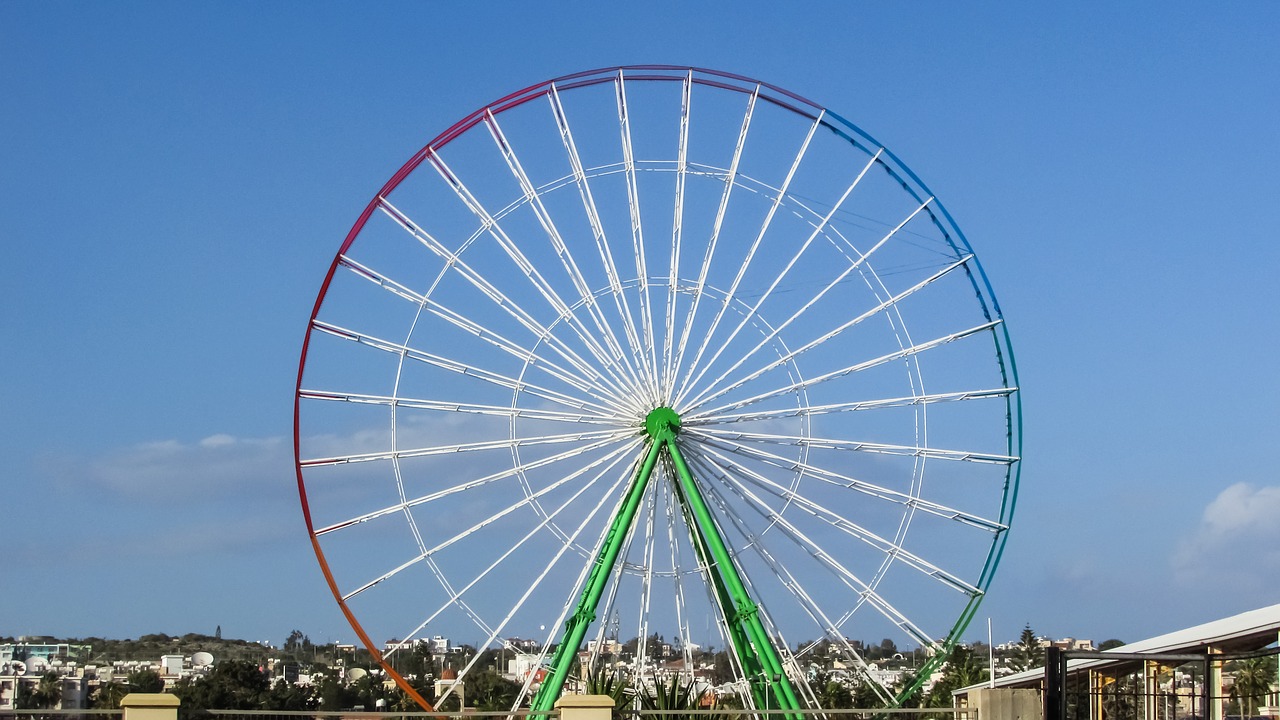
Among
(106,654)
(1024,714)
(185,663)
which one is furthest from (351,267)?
(106,654)

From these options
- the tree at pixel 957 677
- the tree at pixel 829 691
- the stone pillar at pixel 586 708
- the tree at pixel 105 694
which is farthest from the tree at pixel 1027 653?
the stone pillar at pixel 586 708

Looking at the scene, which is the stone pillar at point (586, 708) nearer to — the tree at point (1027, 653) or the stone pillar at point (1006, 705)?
the stone pillar at point (1006, 705)

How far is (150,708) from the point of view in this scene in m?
19.3

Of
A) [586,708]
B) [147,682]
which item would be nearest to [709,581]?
[586,708]

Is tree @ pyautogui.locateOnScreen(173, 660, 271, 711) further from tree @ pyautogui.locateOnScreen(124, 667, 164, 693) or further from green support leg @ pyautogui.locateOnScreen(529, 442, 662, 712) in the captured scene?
green support leg @ pyautogui.locateOnScreen(529, 442, 662, 712)

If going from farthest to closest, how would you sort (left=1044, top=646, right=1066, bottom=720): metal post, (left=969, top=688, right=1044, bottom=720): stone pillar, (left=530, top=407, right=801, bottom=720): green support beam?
1. (left=530, top=407, right=801, bottom=720): green support beam
2. (left=969, top=688, right=1044, bottom=720): stone pillar
3. (left=1044, top=646, right=1066, bottom=720): metal post

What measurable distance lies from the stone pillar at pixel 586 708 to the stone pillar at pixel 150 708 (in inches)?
195

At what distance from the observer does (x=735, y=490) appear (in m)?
28.2

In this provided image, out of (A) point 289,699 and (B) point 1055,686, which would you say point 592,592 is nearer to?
(B) point 1055,686

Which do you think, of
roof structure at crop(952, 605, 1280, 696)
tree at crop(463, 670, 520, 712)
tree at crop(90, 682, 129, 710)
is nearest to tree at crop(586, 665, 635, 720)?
roof structure at crop(952, 605, 1280, 696)

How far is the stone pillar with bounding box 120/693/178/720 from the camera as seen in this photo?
1923 cm

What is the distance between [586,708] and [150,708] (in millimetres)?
5534

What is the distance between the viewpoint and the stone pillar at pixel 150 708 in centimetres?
1923

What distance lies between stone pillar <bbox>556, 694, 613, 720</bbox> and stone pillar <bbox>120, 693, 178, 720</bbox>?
4.96 m
